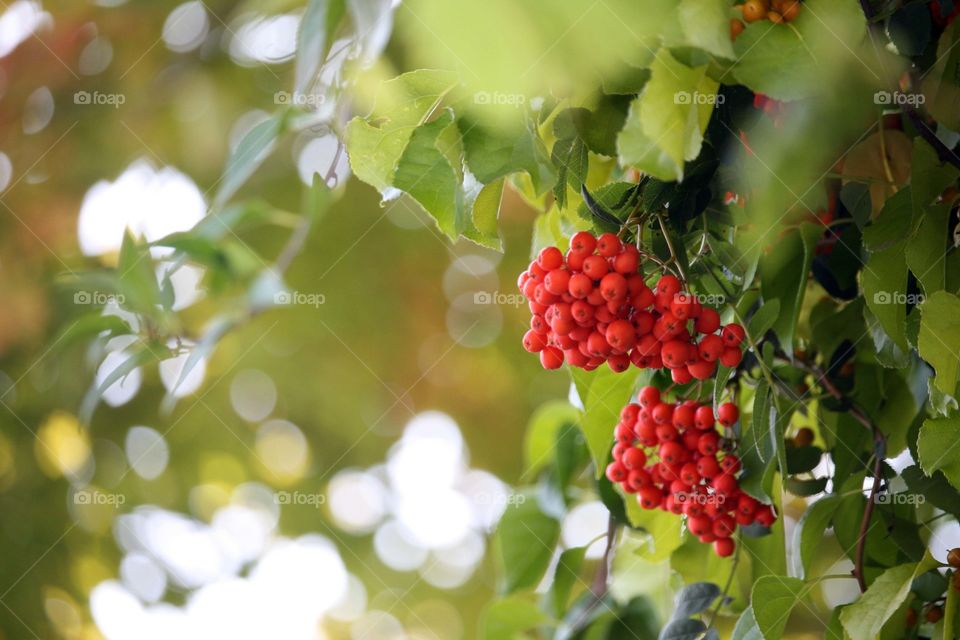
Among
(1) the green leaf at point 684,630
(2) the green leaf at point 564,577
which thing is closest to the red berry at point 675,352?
(1) the green leaf at point 684,630

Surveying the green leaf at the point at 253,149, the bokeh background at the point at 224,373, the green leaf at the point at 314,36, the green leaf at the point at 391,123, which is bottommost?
the bokeh background at the point at 224,373

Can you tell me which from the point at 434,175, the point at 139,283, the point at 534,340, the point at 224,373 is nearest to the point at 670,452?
the point at 534,340

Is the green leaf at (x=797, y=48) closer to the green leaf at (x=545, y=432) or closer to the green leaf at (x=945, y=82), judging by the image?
the green leaf at (x=945, y=82)

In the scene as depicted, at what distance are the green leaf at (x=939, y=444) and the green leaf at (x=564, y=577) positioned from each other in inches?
14.4

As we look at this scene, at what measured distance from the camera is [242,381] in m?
1.62

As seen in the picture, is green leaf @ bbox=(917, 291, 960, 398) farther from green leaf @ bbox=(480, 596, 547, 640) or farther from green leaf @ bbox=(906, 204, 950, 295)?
green leaf @ bbox=(480, 596, 547, 640)

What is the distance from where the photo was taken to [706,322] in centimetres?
51

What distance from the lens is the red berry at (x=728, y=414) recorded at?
567 millimetres

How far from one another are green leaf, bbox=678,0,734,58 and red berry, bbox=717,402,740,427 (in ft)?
0.84

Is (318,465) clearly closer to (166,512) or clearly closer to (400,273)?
(166,512)

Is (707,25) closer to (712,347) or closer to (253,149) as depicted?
(712,347)

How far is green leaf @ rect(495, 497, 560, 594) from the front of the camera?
848 millimetres

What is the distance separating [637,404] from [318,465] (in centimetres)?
115

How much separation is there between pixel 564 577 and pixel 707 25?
0.55 metres
